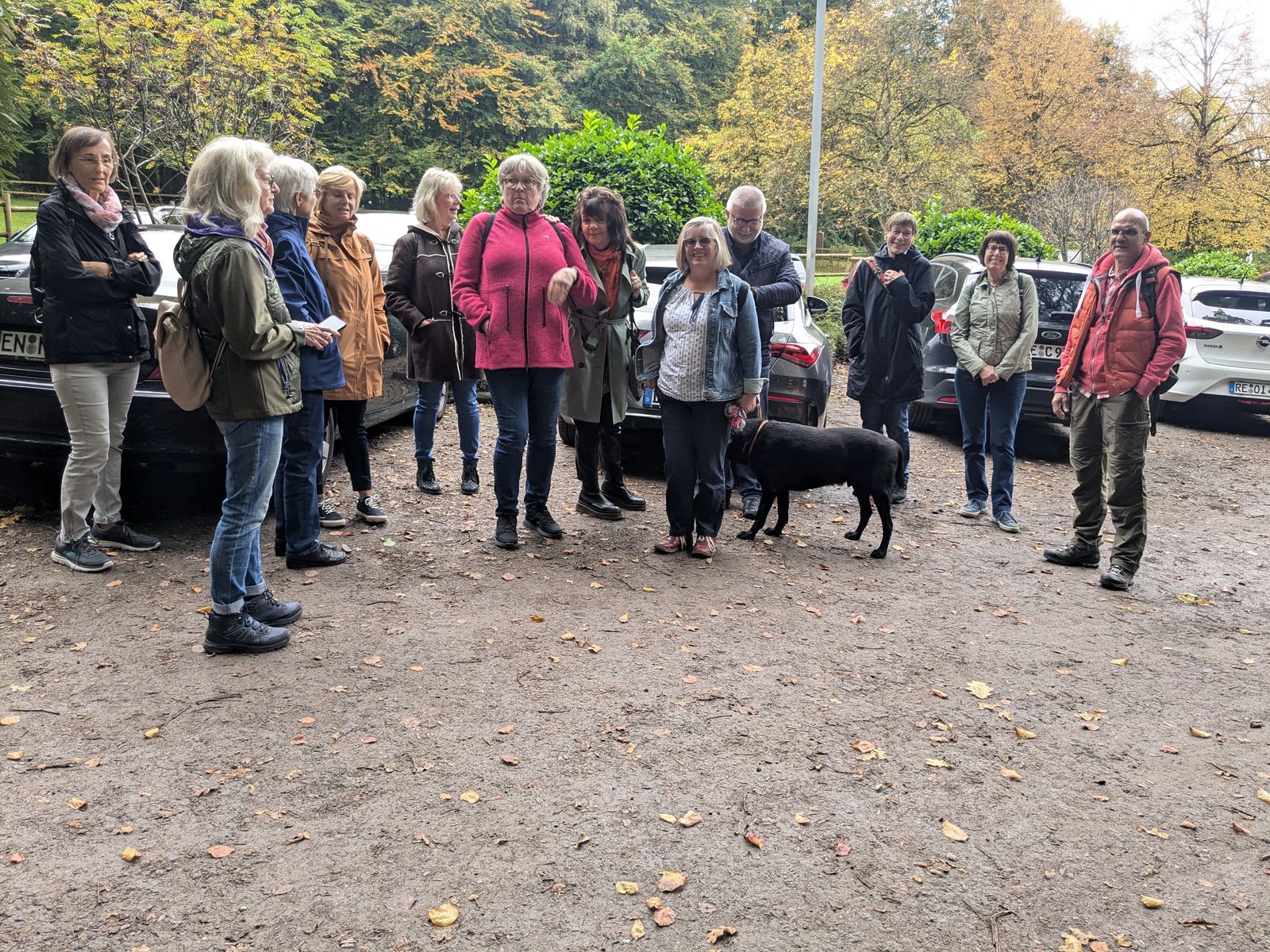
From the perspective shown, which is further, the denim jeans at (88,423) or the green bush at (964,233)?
the green bush at (964,233)

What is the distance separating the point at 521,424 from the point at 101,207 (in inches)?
93.0

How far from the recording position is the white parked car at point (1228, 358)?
1064cm

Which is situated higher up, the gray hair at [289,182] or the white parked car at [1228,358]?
the gray hair at [289,182]

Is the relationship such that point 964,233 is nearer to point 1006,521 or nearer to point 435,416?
point 1006,521

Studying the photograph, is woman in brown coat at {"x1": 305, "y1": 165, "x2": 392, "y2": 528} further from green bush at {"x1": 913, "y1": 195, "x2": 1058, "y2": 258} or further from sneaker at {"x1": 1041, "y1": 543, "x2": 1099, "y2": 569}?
green bush at {"x1": 913, "y1": 195, "x2": 1058, "y2": 258}

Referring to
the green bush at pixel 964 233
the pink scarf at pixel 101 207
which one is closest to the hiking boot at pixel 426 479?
the pink scarf at pixel 101 207

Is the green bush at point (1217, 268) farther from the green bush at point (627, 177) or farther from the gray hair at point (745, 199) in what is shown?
the gray hair at point (745, 199)

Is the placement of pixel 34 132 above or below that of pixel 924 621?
above

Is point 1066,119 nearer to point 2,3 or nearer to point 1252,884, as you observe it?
point 2,3

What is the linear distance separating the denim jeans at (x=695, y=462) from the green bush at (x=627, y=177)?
15.3ft

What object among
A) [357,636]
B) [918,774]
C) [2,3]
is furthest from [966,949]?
[2,3]

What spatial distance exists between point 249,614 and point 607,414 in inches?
102

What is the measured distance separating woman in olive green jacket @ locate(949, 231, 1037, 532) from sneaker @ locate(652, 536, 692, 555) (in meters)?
2.48

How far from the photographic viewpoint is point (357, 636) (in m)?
4.43
